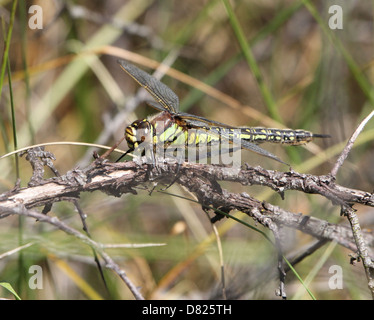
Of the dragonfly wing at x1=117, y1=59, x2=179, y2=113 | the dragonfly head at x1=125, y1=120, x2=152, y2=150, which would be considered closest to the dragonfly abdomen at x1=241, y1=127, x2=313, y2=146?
the dragonfly wing at x1=117, y1=59, x2=179, y2=113

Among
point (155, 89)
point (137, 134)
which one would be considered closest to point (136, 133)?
point (137, 134)

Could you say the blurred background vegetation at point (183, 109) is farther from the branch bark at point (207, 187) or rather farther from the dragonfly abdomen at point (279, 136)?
the branch bark at point (207, 187)

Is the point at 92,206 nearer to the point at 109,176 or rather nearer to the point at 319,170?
the point at 109,176

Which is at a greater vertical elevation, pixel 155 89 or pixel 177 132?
pixel 155 89

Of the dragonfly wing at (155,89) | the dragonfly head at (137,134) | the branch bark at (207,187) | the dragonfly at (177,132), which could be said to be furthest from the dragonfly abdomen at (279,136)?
the branch bark at (207,187)

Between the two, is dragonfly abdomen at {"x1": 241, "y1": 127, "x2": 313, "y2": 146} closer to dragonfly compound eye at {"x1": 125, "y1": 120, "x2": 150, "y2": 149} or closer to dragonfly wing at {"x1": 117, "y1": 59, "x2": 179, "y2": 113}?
A: dragonfly wing at {"x1": 117, "y1": 59, "x2": 179, "y2": 113}

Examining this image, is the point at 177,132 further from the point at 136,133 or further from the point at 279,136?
the point at 279,136

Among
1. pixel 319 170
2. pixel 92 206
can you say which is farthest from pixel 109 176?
pixel 319 170

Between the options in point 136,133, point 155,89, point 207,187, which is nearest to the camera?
point 207,187
